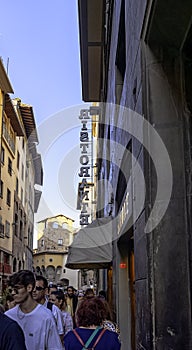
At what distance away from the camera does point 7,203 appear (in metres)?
34.8

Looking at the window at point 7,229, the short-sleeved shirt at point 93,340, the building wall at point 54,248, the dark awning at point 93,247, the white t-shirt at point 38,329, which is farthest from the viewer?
the building wall at point 54,248

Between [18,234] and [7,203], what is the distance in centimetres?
688

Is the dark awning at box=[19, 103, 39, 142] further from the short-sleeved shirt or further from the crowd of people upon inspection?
the short-sleeved shirt

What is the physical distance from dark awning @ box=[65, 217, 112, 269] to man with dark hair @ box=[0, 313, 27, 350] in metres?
10.5

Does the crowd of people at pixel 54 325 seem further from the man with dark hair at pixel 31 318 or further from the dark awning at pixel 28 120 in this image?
the dark awning at pixel 28 120

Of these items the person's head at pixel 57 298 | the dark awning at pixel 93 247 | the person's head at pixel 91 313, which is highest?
the dark awning at pixel 93 247

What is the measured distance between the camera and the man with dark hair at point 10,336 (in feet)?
7.39

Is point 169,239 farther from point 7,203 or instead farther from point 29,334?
point 7,203

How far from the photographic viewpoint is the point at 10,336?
227 centimetres

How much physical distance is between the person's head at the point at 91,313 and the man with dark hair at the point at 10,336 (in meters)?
1.69

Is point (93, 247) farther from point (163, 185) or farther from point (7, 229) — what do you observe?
point (7, 229)

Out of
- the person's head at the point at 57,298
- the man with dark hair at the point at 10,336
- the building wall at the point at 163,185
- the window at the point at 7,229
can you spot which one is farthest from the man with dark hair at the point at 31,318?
the window at the point at 7,229

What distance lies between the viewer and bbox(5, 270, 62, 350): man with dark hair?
416 centimetres

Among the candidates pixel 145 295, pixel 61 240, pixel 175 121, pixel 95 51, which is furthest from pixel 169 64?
pixel 61 240
